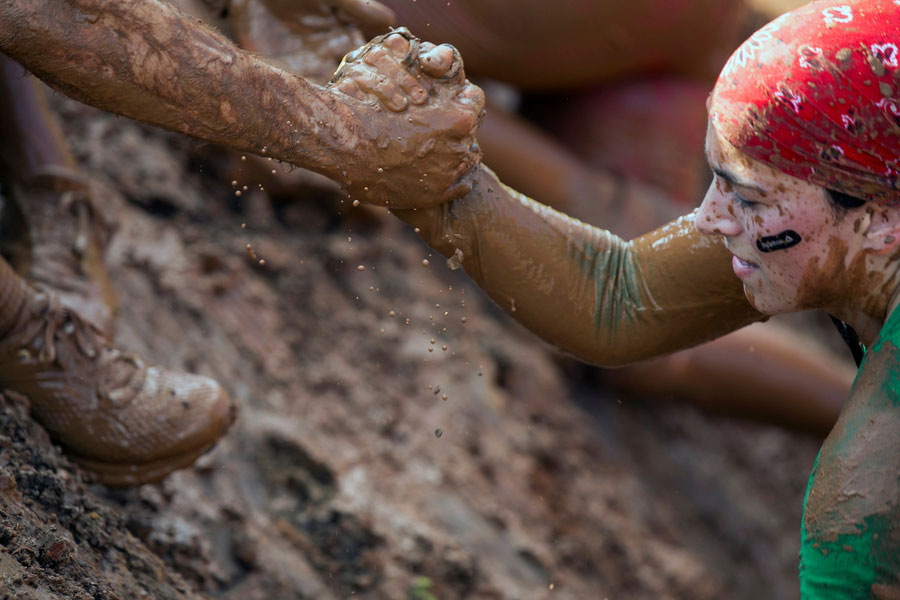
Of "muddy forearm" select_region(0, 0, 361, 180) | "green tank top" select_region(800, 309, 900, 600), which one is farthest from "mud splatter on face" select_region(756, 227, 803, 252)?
"muddy forearm" select_region(0, 0, 361, 180)

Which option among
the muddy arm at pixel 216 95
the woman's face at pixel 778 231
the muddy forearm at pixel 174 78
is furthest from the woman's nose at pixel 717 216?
the muddy forearm at pixel 174 78

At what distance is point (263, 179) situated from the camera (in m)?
2.51

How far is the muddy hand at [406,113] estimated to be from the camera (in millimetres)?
1167

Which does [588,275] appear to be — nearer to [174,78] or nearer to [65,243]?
[174,78]

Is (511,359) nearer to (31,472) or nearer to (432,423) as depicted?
(432,423)

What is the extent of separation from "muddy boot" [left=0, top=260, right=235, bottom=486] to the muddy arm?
1.63 ft

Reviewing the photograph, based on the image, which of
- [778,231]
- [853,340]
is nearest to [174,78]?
[778,231]

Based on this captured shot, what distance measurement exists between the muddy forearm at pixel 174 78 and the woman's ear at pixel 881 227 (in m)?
0.62

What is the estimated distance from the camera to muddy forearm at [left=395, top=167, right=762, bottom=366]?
1.30m

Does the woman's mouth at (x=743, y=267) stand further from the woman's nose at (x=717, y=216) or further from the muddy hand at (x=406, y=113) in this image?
the muddy hand at (x=406, y=113)

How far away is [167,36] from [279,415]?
1.23 metres

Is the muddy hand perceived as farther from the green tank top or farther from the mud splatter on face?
the green tank top

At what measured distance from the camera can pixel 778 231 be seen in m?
1.08

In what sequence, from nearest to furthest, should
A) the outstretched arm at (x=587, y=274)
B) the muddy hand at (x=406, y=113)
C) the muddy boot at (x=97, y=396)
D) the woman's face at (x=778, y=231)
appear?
1. the woman's face at (x=778, y=231)
2. the muddy hand at (x=406, y=113)
3. the outstretched arm at (x=587, y=274)
4. the muddy boot at (x=97, y=396)
